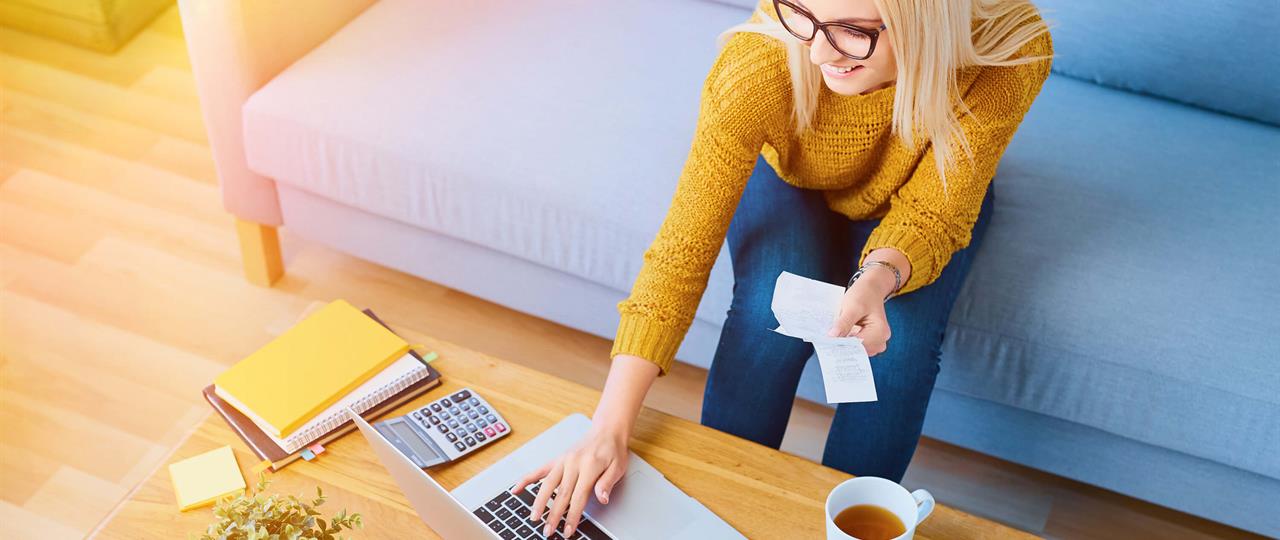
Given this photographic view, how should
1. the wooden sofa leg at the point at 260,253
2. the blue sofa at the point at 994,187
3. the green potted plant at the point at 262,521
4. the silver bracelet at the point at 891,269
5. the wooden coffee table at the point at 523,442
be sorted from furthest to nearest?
1. the wooden sofa leg at the point at 260,253
2. the blue sofa at the point at 994,187
3. the silver bracelet at the point at 891,269
4. the wooden coffee table at the point at 523,442
5. the green potted plant at the point at 262,521

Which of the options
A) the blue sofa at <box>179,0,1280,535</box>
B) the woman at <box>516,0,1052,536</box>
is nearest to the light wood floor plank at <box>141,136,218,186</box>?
the blue sofa at <box>179,0,1280,535</box>

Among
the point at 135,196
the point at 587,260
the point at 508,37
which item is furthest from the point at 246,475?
the point at 135,196

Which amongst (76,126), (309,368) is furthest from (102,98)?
(309,368)

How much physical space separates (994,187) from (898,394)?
1.46 ft

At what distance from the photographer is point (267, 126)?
1.83 meters

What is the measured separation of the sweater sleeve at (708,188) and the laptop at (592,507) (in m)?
0.15

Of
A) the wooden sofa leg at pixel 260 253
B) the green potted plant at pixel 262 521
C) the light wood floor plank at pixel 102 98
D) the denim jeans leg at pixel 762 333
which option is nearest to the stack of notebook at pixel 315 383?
the green potted plant at pixel 262 521

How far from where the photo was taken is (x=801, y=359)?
1.43 meters

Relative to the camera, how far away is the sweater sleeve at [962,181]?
134 cm

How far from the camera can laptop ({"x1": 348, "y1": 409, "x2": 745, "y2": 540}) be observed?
115cm

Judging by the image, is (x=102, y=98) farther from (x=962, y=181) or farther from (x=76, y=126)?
(x=962, y=181)

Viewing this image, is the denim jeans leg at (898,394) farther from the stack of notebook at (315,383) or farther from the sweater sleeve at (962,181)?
the stack of notebook at (315,383)

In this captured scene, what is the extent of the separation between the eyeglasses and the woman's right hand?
18.1 inches

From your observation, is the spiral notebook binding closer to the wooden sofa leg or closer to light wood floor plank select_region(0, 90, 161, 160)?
the wooden sofa leg
